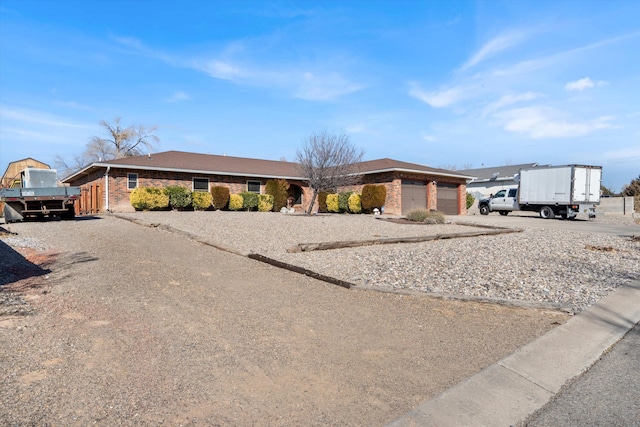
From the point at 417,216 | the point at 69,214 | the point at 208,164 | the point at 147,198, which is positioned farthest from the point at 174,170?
the point at 417,216

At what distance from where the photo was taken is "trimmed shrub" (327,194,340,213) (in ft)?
93.4

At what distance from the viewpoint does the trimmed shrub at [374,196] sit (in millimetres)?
26500

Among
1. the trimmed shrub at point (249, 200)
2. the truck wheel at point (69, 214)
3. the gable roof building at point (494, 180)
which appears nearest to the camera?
the truck wheel at point (69, 214)

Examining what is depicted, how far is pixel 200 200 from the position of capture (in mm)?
23844

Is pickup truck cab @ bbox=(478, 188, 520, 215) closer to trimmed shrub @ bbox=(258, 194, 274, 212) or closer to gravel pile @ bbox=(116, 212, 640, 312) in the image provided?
gravel pile @ bbox=(116, 212, 640, 312)

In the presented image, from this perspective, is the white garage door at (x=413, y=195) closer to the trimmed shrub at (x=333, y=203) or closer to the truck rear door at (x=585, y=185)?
the trimmed shrub at (x=333, y=203)

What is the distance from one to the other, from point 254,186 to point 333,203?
5.63 m

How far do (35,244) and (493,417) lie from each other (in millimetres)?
10844

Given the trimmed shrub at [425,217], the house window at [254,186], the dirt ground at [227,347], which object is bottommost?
the dirt ground at [227,347]

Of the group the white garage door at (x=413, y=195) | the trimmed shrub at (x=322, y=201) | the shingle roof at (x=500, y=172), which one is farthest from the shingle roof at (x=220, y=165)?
the shingle roof at (x=500, y=172)

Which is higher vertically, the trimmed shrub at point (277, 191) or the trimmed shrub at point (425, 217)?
the trimmed shrub at point (277, 191)

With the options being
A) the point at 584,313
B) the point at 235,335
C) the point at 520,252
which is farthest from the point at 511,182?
the point at 235,335

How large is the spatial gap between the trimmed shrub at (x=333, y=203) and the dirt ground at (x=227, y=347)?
21519 mm

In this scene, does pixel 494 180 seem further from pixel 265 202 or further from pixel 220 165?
pixel 220 165
